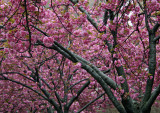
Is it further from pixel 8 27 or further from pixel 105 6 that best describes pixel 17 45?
pixel 105 6

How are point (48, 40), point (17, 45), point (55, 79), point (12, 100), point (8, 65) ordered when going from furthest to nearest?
point (12, 100) < point (55, 79) < point (8, 65) < point (17, 45) < point (48, 40)

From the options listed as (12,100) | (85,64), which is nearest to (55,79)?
(12,100)

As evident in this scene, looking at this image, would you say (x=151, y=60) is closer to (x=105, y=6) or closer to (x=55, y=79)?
(x=105, y=6)

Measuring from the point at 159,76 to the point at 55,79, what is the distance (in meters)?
5.32

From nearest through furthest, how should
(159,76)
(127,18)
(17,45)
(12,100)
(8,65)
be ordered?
(17,45)
(127,18)
(159,76)
(8,65)
(12,100)

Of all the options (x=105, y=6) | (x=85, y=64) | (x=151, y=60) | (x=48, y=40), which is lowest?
(x=151, y=60)

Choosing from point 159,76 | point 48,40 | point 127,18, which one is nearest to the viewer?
point 48,40

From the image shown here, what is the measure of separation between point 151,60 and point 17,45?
12.2 feet

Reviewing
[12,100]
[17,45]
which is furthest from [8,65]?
[17,45]

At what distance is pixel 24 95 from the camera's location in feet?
31.4

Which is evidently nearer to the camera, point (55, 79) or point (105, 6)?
point (105, 6)

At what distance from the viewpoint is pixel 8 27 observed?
3.44 meters

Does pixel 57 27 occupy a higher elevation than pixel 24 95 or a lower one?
higher

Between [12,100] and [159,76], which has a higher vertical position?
[12,100]
